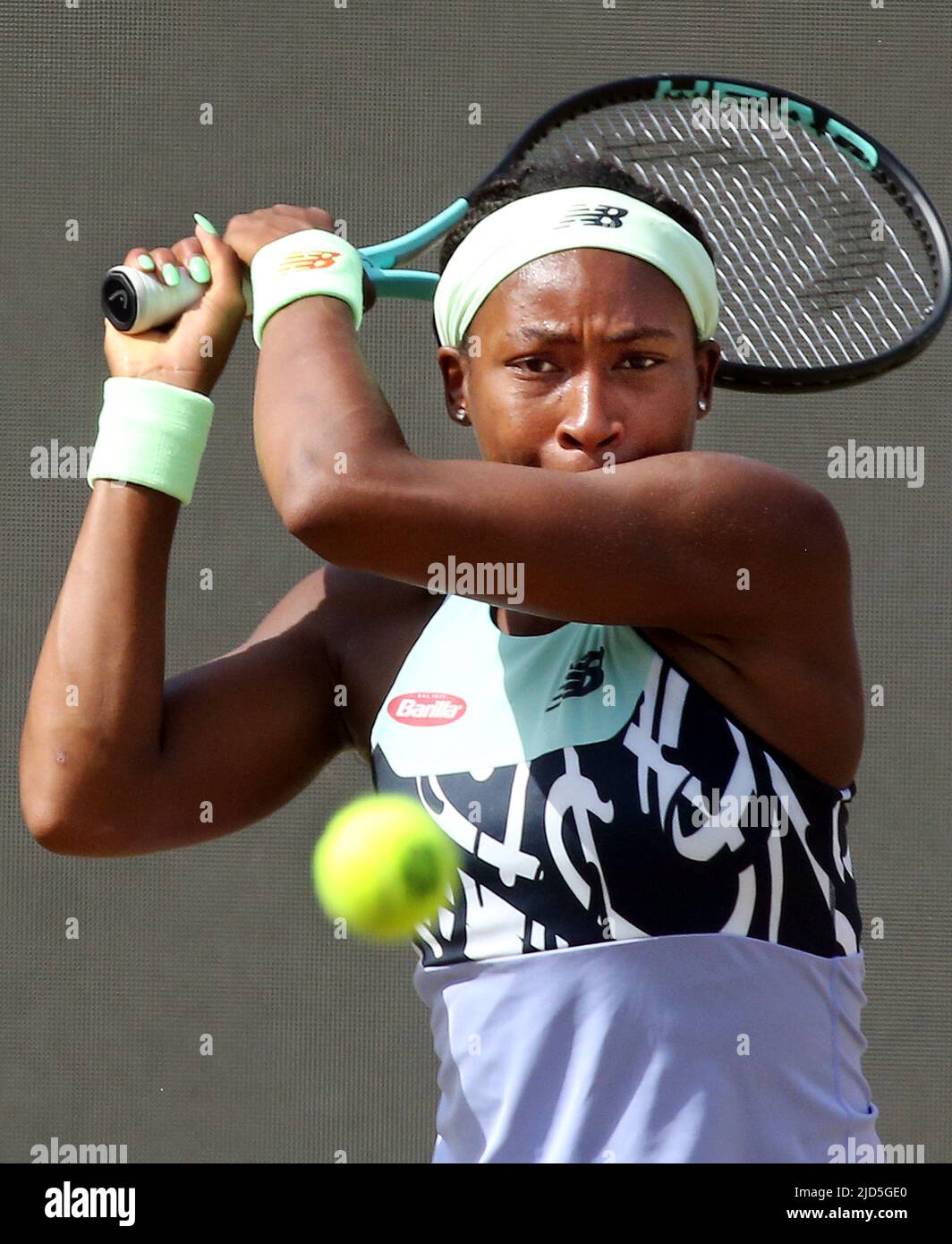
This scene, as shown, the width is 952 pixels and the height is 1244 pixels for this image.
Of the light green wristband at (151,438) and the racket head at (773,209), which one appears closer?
the light green wristband at (151,438)

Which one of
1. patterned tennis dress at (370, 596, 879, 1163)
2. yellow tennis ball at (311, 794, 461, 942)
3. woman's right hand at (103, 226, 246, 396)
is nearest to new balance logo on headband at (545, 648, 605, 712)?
patterned tennis dress at (370, 596, 879, 1163)

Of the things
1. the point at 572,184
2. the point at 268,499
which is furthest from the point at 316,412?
the point at 268,499

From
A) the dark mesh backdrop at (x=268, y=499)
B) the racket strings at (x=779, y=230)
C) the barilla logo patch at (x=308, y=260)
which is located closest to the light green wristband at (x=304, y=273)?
the barilla logo patch at (x=308, y=260)

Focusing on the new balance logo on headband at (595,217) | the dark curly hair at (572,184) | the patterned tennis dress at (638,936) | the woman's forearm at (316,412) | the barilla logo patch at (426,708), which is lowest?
the patterned tennis dress at (638,936)

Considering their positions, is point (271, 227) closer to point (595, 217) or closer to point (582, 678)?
point (595, 217)

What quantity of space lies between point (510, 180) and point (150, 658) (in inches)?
21.8

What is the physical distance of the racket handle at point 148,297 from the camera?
157 cm

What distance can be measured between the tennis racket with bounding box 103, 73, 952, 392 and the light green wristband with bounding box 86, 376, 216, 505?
1.06ft

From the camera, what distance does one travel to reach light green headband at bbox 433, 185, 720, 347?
1.41 meters

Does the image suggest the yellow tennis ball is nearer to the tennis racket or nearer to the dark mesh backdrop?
the tennis racket

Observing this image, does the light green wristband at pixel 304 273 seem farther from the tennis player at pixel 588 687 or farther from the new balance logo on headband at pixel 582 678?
the new balance logo on headband at pixel 582 678

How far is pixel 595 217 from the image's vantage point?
56.0 inches

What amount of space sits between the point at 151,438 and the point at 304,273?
0.21 m

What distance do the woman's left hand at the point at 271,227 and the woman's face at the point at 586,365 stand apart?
0.17 meters
